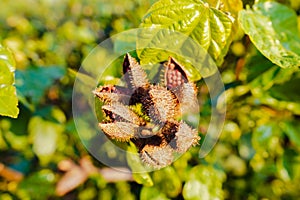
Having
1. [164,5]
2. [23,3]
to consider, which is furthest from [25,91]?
[23,3]

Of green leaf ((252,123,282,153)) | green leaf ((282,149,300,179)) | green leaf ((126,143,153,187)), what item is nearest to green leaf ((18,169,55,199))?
green leaf ((126,143,153,187))

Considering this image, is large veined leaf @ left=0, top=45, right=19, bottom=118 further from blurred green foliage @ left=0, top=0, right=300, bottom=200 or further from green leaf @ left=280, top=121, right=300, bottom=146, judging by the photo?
green leaf @ left=280, top=121, right=300, bottom=146

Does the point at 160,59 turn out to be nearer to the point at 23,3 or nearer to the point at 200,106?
the point at 200,106

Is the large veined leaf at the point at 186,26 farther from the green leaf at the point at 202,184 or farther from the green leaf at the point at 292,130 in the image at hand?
the green leaf at the point at 292,130

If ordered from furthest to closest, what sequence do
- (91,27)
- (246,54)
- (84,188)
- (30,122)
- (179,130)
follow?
(91,27) → (84,188) → (30,122) → (246,54) → (179,130)

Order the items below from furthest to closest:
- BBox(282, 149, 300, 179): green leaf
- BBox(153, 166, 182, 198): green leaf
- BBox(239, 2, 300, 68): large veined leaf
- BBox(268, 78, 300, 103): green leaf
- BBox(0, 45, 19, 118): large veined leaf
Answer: BBox(282, 149, 300, 179): green leaf, BBox(268, 78, 300, 103): green leaf, BBox(153, 166, 182, 198): green leaf, BBox(239, 2, 300, 68): large veined leaf, BBox(0, 45, 19, 118): large veined leaf

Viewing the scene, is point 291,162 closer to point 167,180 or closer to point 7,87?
point 167,180

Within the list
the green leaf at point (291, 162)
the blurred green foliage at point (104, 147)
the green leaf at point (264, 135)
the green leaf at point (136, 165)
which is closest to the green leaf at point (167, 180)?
the blurred green foliage at point (104, 147)
